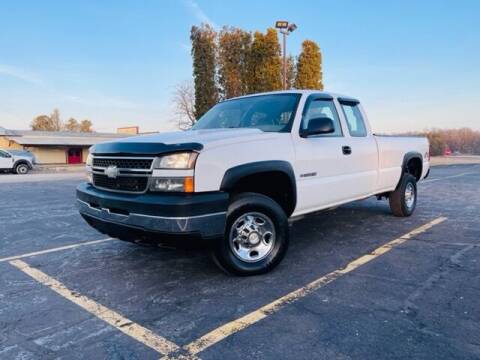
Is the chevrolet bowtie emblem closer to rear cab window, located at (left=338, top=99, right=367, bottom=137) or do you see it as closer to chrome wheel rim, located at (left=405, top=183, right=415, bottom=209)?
rear cab window, located at (left=338, top=99, right=367, bottom=137)

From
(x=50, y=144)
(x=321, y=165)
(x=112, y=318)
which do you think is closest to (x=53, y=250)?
(x=112, y=318)

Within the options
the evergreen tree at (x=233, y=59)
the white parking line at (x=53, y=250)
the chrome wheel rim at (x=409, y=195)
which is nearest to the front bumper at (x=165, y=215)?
the white parking line at (x=53, y=250)

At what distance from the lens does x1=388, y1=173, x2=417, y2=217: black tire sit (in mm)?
6645

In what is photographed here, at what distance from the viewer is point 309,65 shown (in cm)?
3700

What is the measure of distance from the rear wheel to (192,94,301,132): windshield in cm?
2467

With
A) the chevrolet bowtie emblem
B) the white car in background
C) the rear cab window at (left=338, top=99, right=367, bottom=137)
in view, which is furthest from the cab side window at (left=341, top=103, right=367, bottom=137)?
the white car in background

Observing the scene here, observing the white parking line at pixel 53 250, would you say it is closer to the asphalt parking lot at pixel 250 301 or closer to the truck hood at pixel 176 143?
the asphalt parking lot at pixel 250 301

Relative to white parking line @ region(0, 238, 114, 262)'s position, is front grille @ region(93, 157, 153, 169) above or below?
above

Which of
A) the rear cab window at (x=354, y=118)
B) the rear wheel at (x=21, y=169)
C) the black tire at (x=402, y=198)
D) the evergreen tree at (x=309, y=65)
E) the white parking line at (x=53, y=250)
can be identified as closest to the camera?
the white parking line at (x=53, y=250)

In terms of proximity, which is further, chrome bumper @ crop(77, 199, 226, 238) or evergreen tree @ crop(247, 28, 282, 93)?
evergreen tree @ crop(247, 28, 282, 93)

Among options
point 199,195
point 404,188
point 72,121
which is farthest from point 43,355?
point 72,121

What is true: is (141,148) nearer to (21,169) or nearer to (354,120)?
(354,120)

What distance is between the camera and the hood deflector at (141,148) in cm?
333

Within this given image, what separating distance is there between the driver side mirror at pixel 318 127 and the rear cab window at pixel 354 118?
1.13 metres
